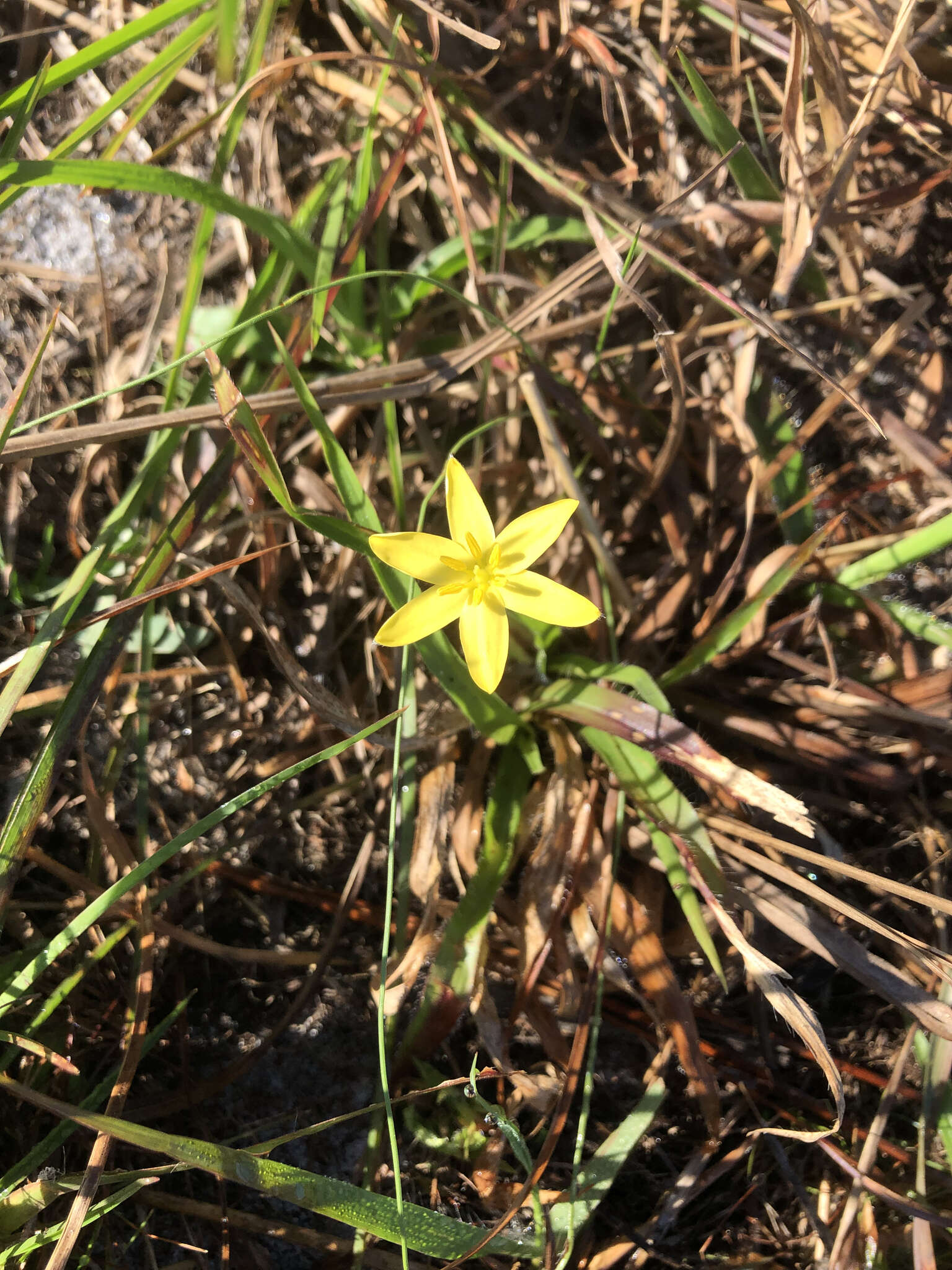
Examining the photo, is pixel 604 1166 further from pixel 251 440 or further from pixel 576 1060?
pixel 251 440

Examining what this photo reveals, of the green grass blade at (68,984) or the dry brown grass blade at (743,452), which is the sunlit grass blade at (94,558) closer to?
the green grass blade at (68,984)

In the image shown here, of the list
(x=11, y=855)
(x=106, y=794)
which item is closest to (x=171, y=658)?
(x=106, y=794)

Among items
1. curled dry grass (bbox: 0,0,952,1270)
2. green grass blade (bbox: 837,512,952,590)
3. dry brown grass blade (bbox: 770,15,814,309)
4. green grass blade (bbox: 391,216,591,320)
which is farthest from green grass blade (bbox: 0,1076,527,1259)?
dry brown grass blade (bbox: 770,15,814,309)

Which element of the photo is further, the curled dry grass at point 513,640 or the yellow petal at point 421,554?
the curled dry grass at point 513,640

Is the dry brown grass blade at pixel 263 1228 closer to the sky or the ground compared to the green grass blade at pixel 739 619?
closer to the ground

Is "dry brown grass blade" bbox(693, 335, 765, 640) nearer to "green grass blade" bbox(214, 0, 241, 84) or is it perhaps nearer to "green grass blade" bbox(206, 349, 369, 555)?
"green grass blade" bbox(206, 349, 369, 555)

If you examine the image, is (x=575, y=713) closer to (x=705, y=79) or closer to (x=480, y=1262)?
(x=480, y=1262)

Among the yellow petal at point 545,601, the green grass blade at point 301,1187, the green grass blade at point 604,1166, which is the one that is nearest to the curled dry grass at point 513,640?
the green grass blade at point 604,1166
